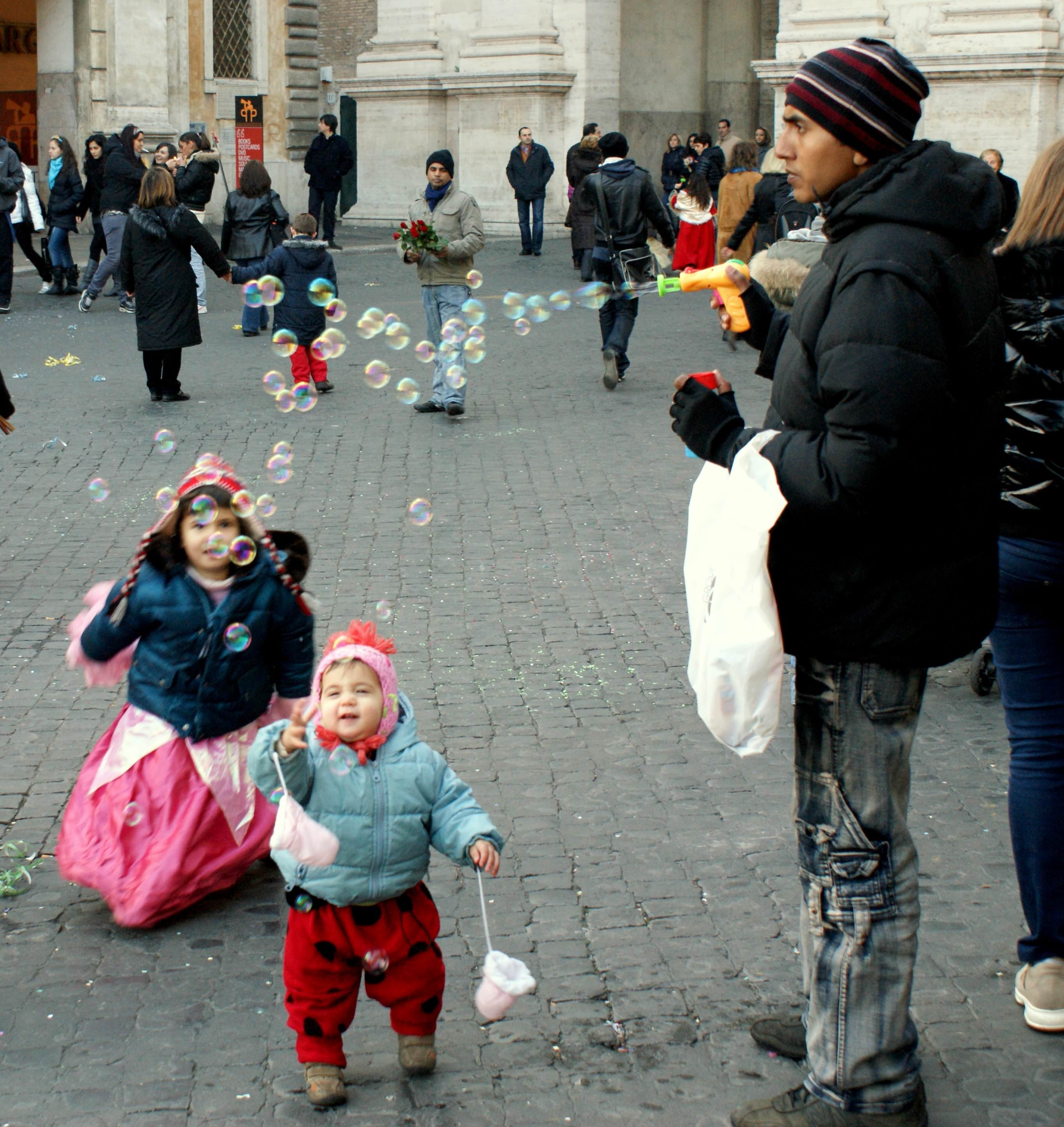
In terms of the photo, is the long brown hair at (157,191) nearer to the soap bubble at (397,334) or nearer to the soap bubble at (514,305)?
the soap bubble at (397,334)

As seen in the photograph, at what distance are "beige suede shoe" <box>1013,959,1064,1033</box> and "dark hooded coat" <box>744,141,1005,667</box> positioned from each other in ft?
3.18

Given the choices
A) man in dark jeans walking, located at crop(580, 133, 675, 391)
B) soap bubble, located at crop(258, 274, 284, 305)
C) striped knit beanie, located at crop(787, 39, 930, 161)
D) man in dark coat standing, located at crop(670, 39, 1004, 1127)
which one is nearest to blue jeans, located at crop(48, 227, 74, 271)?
man in dark jeans walking, located at crop(580, 133, 675, 391)

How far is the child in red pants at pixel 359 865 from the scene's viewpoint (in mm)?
2965

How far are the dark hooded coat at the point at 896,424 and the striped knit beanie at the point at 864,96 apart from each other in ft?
0.16

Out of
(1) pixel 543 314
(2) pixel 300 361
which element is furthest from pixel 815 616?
(2) pixel 300 361

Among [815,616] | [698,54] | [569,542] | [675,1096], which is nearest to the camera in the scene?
[815,616]

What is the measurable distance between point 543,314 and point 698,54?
26443mm

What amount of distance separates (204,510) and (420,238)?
22.8 ft

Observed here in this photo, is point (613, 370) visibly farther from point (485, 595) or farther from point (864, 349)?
point (864, 349)

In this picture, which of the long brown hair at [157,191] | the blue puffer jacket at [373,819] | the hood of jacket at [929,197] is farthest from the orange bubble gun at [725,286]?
the long brown hair at [157,191]

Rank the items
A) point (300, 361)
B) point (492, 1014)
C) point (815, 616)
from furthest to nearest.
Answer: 1. point (300, 361)
2. point (492, 1014)
3. point (815, 616)

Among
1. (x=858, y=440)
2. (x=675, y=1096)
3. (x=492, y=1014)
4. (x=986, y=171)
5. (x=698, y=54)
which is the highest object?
(x=698, y=54)

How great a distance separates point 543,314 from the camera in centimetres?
541

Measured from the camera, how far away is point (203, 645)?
12.1 ft
